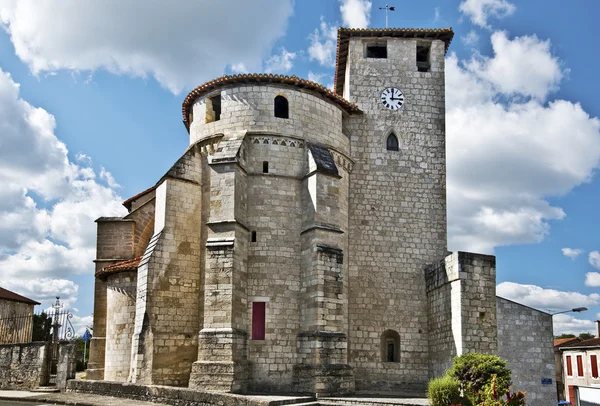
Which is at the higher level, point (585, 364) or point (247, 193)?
point (247, 193)

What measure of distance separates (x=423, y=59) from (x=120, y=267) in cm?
1383

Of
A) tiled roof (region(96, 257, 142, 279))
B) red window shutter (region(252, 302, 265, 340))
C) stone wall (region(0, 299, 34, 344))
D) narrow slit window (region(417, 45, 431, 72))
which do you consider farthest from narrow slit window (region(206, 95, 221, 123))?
stone wall (region(0, 299, 34, 344))

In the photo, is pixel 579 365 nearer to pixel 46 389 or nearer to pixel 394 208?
pixel 394 208

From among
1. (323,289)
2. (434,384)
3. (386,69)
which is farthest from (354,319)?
(386,69)

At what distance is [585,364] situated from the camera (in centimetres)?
3384

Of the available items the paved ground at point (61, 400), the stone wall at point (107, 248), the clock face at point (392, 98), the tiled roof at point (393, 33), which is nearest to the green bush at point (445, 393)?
the paved ground at point (61, 400)

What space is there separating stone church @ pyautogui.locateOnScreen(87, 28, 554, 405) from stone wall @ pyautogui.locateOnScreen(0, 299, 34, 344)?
7.86 m

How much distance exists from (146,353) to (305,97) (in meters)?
9.39

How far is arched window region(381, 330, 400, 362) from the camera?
2086cm

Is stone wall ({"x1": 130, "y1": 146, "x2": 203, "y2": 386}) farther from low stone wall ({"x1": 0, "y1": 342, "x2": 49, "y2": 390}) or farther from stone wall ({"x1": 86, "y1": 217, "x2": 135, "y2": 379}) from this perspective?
low stone wall ({"x1": 0, "y1": 342, "x2": 49, "y2": 390})

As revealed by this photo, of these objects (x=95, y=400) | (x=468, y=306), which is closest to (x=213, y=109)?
(x=95, y=400)

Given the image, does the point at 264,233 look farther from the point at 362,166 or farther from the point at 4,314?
the point at 4,314

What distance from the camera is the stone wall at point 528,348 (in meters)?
20.0

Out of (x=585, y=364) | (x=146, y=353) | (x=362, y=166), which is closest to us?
(x=146, y=353)
